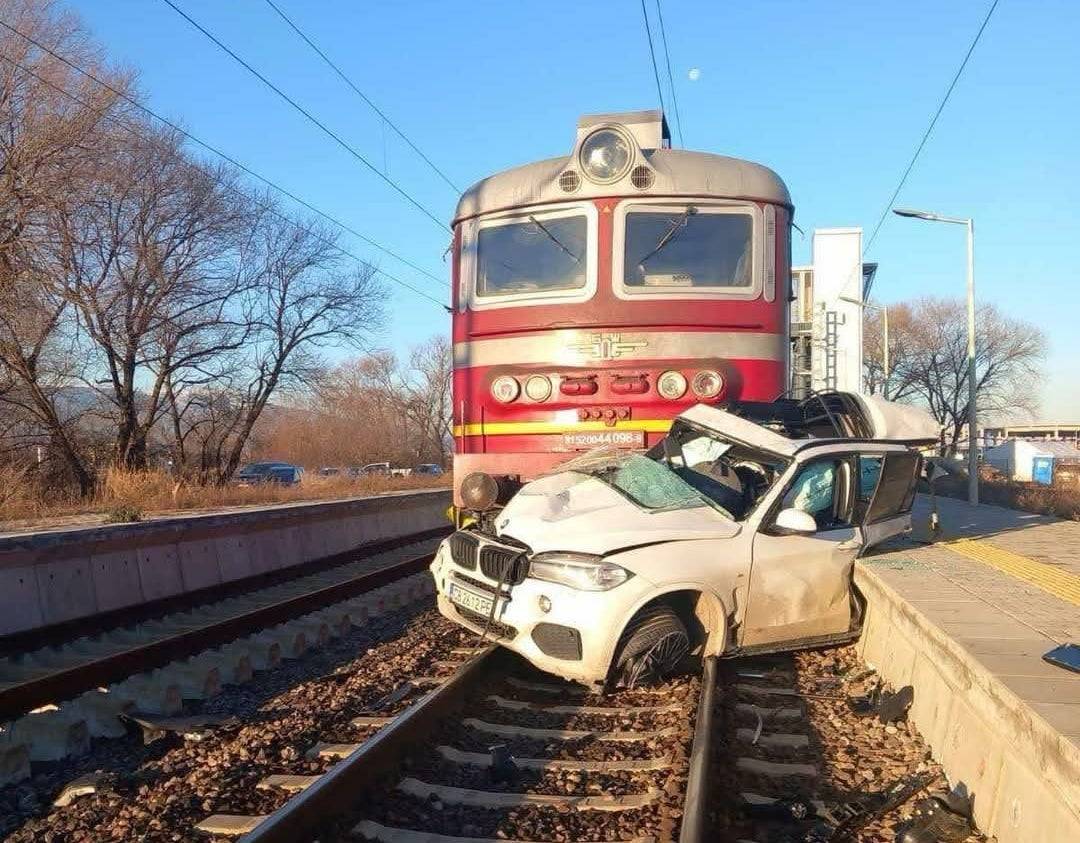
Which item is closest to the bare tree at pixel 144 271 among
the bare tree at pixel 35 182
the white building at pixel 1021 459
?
the bare tree at pixel 35 182

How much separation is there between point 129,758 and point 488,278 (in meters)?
5.14

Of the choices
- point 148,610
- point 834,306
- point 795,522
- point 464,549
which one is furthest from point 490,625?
point 834,306

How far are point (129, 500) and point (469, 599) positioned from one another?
15.6m

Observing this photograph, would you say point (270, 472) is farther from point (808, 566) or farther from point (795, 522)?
point (795, 522)

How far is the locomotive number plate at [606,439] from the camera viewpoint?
759 centimetres

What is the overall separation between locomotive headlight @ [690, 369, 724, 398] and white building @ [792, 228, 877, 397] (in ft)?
27.7

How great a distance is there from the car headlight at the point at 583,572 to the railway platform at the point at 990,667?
171 centimetres

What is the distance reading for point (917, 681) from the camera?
5070 mm

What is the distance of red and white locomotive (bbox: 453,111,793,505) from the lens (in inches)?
302

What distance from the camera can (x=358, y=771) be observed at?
3.86 meters

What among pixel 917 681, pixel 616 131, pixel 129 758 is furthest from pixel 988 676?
pixel 616 131

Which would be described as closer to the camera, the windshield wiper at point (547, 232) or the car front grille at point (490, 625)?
the car front grille at point (490, 625)

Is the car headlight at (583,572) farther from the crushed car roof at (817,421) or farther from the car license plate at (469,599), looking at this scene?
the crushed car roof at (817,421)

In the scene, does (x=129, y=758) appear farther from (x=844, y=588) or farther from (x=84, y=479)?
(x=84, y=479)
